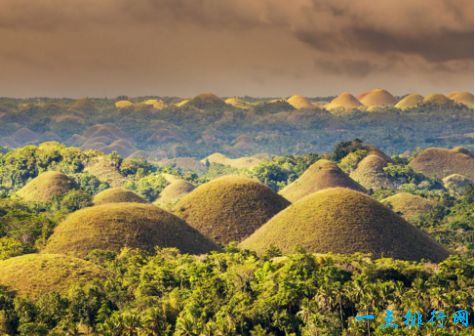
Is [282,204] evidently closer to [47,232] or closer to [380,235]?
[380,235]

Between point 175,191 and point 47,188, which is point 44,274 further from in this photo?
point 175,191

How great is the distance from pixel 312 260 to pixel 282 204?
148 ft

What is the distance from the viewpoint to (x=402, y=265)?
66625 millimetres

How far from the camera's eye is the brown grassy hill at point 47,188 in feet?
454

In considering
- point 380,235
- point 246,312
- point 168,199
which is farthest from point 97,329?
point 168,199

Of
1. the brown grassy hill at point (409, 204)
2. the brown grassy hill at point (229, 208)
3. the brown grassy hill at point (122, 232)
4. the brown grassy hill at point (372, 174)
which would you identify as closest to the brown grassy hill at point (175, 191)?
the brown grassy hill at point (372, 174)

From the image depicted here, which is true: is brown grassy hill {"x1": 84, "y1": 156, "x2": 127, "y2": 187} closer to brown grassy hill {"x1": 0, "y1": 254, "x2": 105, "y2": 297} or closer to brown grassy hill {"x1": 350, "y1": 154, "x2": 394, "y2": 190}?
brown grassy hill {"x1": 350, "y1": 154, "x2": 394, "y2": 190}

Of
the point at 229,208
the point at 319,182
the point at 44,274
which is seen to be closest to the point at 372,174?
the point at 319,182

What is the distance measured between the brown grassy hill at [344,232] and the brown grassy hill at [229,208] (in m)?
7.12

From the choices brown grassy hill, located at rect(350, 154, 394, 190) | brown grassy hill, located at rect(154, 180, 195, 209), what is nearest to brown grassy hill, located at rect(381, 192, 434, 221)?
brown grassy hill, located at rect(350, 154, 394, 190)

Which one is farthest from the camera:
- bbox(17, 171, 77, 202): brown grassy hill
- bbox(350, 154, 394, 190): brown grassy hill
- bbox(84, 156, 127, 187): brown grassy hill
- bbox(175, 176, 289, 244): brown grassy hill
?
bbox(84, 156, 127, 187): brown grassy hill

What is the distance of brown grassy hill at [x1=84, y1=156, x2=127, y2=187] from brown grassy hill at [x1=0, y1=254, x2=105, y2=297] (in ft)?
382

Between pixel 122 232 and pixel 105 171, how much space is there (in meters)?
108

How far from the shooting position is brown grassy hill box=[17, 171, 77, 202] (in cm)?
13825
